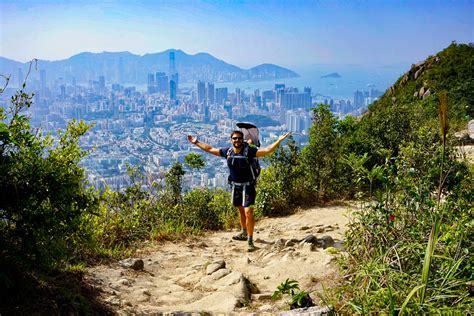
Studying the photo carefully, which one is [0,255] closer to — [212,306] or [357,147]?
[212,306]

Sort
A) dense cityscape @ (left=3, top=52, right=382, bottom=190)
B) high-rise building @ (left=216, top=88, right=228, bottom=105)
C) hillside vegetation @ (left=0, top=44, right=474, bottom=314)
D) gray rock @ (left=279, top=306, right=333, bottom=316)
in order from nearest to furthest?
hillside vegetation @ (left=0, top=44, right=474, bottom=314) < gray rock @ (left=279, top=306, right=333, bottom=316) < dense cityscape @ (left=3, top=52, right=382, bottom=190) < high-rise building @ (left=216, top=88, right=228, bottom=105)

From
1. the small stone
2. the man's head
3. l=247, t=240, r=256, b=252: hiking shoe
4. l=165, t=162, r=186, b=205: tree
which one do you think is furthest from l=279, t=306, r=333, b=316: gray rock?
l=165, t=162, r=186, b=205: tree

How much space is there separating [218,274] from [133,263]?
122cm

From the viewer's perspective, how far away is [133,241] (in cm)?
712

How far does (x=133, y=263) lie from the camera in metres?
5.95

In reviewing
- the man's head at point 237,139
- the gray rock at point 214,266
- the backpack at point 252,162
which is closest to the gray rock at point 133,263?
the gray rock at point 214,266

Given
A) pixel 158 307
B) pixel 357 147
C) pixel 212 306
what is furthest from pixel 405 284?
pixel 357 147

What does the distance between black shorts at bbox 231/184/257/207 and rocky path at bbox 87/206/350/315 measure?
0.79 m

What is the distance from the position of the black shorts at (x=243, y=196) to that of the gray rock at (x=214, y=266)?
52.9 inches

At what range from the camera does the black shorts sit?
719cm

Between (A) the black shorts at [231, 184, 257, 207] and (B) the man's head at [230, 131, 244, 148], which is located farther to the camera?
(A) the black shorts at [231, 184, 257, 207]

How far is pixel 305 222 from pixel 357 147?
9.59 ft

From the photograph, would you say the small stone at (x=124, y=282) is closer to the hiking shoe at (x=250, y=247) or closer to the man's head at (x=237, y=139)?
the hiking shoe at (x=250, y=247)

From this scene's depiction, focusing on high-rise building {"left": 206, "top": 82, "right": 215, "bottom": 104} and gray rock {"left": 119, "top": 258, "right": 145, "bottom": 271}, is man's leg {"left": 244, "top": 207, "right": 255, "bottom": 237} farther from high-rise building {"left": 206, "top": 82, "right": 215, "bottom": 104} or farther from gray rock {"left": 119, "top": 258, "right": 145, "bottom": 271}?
high-rise building {"left": 206, "top": 82, "right": 215, "bottom": 104}
